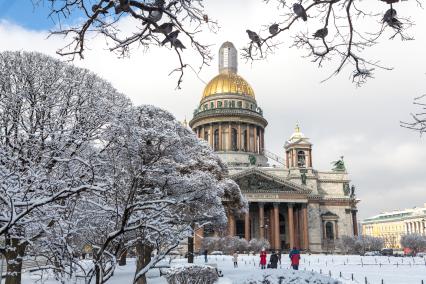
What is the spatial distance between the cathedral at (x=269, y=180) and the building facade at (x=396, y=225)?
6230 centimetres

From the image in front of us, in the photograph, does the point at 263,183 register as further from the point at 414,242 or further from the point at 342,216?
the point at 414,242

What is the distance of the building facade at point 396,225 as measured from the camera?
143 meters

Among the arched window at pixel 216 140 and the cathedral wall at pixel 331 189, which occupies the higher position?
the arched window at pixel 216 140

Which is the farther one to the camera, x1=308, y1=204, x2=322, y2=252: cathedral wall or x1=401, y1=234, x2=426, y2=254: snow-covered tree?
x1=401, y1=234, x2=426, y2=254: snow-covered tree

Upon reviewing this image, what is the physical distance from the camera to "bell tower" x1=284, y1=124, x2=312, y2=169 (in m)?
73.3

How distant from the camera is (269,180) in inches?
2670

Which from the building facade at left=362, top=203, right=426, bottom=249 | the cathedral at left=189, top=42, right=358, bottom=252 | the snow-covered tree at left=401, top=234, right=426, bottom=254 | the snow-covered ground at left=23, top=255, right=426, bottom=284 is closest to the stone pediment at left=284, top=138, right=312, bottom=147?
the cathedral at left=189, top=42, right=358, bottom=252

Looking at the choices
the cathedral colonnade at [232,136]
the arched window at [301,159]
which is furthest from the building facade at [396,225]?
the cathedral colonnade at [232,136]

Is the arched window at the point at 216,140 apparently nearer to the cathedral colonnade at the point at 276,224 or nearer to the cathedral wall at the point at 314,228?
the cathedral colonnade at the point at 276,224

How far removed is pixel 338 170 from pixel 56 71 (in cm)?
6021

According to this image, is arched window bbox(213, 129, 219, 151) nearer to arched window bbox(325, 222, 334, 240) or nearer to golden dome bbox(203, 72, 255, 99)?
golden dome bbox(203, 72, 255, 99)

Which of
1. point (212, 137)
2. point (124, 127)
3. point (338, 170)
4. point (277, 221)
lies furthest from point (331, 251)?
point (124, 127)

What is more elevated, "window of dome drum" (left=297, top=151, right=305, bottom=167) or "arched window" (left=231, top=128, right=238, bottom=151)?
"arched window" (left=231, top=128, right=238, bottom=151)

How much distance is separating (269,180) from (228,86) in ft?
72.8
